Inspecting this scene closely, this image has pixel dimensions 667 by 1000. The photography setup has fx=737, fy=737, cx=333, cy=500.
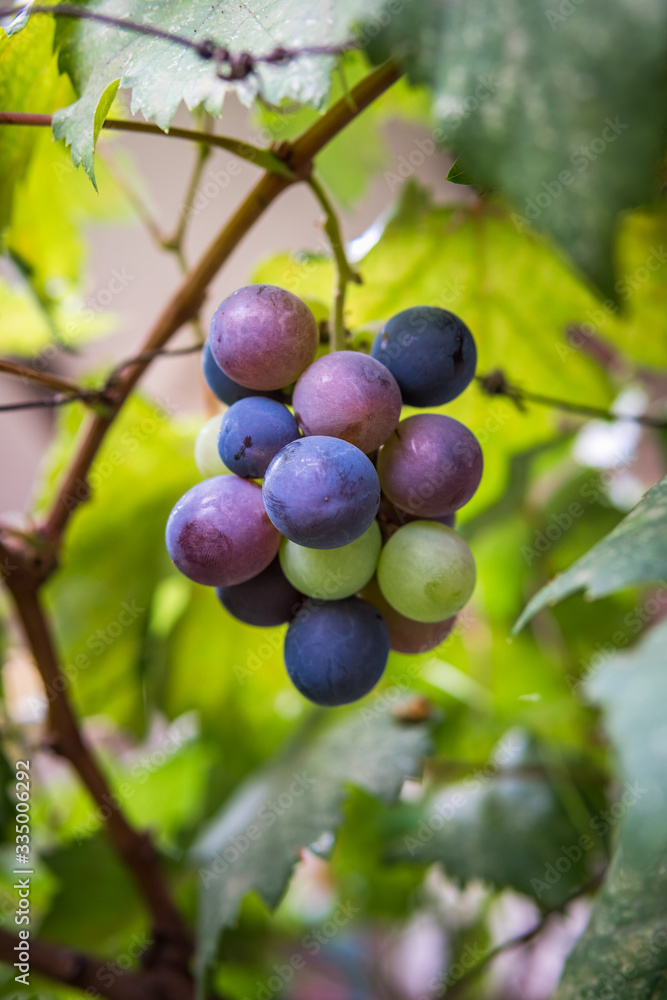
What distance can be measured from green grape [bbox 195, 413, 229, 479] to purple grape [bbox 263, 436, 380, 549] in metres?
0.08

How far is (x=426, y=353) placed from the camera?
1.14 ft

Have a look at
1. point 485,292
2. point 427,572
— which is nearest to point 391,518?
point 427,572

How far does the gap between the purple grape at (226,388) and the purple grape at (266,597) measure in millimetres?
85

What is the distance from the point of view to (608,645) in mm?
764

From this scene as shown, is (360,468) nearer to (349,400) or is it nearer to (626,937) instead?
(349,400)

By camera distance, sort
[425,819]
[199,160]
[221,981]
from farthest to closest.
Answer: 1. [221,981]
2. [425,819]
3. [199,160]

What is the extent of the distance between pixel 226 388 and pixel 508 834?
0.50 m

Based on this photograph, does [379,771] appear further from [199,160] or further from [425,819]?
[199,160]

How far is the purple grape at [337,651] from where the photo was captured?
34 cm

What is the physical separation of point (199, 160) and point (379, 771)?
47 centimetres

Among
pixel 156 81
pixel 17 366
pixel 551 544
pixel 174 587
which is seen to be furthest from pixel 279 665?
pixel 156 81

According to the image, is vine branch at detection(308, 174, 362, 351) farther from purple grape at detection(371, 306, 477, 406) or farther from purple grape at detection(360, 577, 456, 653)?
purple grape at detection(360, 577, 456, 653)

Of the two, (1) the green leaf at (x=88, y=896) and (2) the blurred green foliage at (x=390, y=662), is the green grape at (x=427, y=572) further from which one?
(1) the green leaf at (x=88, y=896)

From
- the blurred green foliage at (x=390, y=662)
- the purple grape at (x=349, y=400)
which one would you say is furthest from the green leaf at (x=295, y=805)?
the purple grape at (x=349, y=400)
